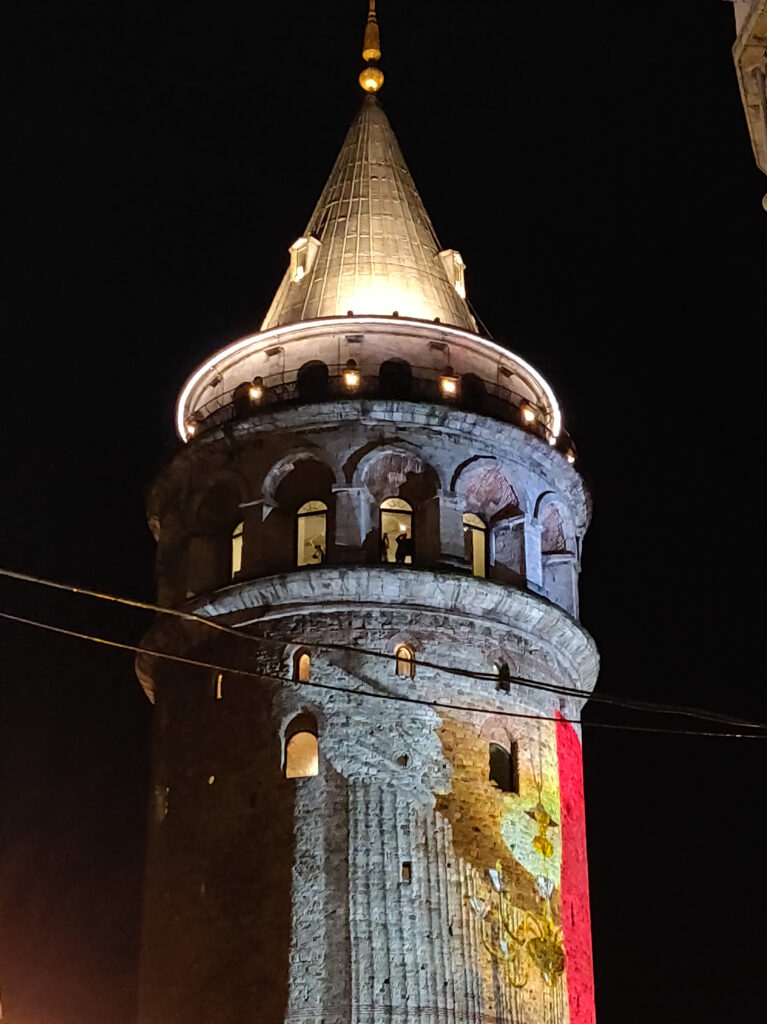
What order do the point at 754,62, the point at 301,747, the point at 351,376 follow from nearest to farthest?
the point at 754,62, the point at 301,747, the point at 351,376

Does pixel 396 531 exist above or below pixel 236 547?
above

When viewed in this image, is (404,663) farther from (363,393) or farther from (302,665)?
(363,393)

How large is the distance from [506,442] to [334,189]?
9321 mm

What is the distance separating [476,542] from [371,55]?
619 inches

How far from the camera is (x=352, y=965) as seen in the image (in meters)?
29.6

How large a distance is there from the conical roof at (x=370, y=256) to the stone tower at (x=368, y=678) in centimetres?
11

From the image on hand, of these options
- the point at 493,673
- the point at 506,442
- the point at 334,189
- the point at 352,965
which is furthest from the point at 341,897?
the point at 334,189

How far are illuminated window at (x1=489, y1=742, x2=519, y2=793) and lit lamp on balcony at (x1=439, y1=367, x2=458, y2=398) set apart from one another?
7.16 meters

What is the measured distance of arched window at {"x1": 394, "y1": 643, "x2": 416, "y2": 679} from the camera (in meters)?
32.2

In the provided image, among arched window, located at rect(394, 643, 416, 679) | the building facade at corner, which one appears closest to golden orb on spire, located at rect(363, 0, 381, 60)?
arched window, located at rect(394, 643, 416, 679)

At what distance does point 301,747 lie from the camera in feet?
107

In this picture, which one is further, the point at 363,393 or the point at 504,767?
the point at 363,393

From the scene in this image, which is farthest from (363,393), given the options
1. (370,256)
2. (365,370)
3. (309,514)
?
(370,256)

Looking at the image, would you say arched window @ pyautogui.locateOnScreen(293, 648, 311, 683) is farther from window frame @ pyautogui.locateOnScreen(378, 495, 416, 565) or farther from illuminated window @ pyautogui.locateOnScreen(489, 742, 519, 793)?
illuminated window @ pyautogui.locateOnScreen(489, 742, 519, 793)
